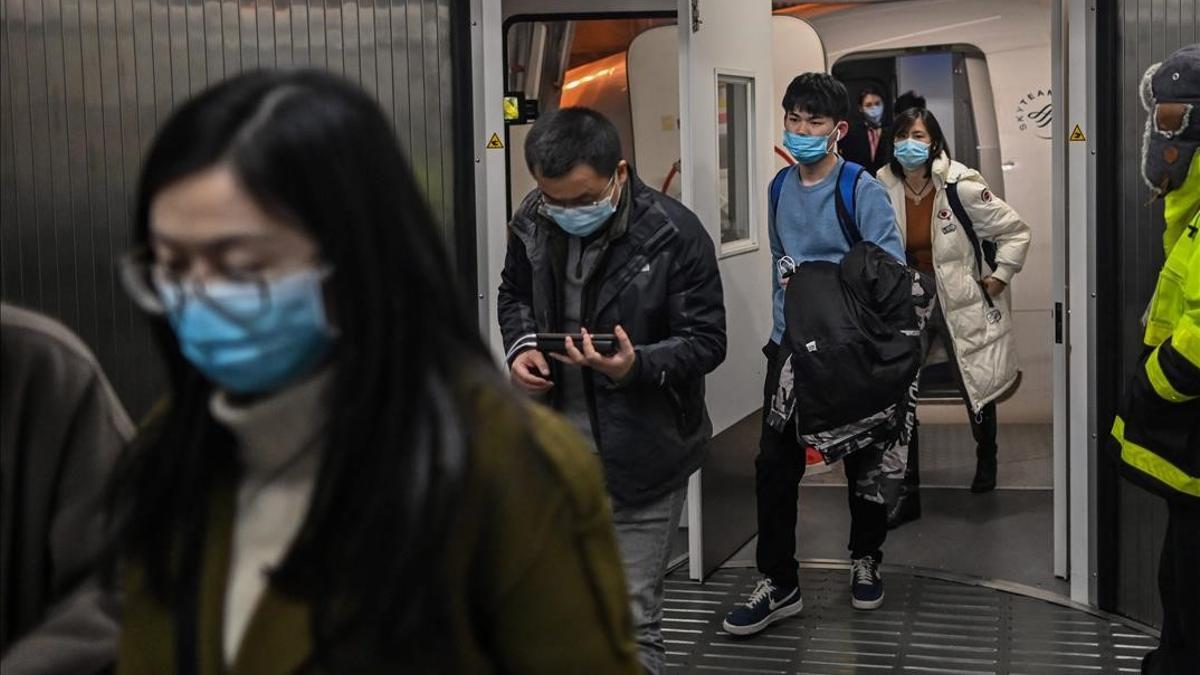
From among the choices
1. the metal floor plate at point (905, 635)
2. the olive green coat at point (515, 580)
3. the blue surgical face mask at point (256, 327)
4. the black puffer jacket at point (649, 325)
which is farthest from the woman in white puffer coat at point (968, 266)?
the blue surgical face mask at point (256, 327)

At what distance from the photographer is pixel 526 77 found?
6.97m

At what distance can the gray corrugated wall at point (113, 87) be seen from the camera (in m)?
5.16

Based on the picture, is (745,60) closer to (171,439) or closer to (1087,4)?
(1087,4)

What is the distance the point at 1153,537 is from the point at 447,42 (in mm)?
2837

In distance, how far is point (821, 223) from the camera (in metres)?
5.27

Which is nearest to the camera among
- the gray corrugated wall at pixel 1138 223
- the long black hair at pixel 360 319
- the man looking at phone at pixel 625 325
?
the long black hair at pixel 360 319

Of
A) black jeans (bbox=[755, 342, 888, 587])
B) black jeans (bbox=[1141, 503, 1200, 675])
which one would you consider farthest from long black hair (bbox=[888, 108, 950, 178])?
black jeans (bbox=[1141, 503, 1200, 675])

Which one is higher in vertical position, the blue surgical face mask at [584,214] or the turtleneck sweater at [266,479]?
the blue surgical face mask at [584,214]

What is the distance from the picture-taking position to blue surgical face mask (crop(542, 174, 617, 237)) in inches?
151

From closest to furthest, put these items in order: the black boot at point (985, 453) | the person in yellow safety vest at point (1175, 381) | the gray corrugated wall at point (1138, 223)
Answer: the person in yellow safety vest at point (1175, 381) → the gray corrugated wall at point (1138, 223) → the black boot at point (985, 453)

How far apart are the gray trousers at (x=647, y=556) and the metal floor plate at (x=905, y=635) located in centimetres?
124

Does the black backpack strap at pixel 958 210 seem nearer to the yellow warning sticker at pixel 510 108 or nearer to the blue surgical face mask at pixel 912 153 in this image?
the blue surgical face mask at pixel 912 153

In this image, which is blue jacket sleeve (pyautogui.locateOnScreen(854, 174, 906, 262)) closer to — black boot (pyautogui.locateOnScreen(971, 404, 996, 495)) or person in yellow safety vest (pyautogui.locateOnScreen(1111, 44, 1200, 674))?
person in yellow safety vest (pyautogui.locateOnScreen(1111, 44, 1200, 674))

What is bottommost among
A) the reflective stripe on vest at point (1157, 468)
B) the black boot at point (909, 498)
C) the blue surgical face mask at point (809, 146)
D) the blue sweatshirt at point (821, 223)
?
the black boot at point (909, 498)
